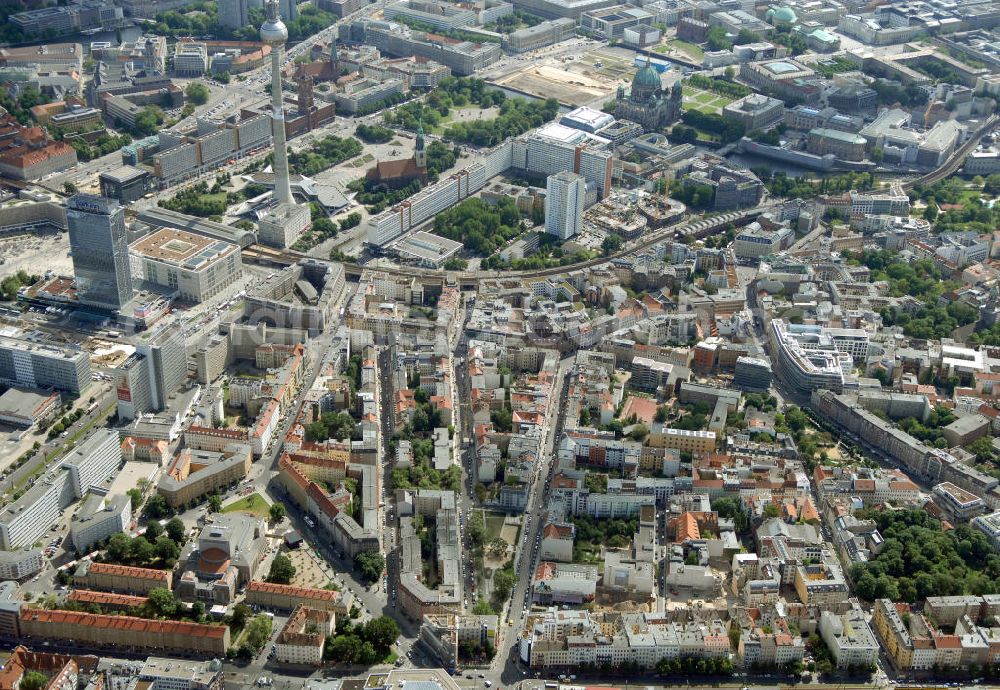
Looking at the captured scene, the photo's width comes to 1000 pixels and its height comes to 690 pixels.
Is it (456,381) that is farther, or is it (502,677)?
(456,381)

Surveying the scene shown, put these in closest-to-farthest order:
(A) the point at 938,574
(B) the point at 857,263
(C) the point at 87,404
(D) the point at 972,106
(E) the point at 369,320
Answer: (A) the point at 938,574 → (C) the point at 87,404 → (E) the point at 369,320 → (B) the point at 857,263 → (D) the point at 972,106

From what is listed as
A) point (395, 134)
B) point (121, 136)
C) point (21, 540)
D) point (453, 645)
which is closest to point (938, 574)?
point (453, 645)

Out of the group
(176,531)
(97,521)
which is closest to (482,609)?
(176,531)

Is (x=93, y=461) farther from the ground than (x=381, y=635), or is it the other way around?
(x=93, y=461)

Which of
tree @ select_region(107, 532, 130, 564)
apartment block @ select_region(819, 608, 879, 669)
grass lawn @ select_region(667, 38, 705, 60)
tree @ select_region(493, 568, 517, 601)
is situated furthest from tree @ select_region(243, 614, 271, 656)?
grass lawn @ select_region(667, 38, 705, 60)

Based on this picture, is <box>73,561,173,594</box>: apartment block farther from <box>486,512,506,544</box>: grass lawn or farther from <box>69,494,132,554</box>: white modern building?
<box>486,512,506,544</box>: grass lawn

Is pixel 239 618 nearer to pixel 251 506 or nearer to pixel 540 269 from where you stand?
pixel 251 506

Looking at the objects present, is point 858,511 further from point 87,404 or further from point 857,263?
point 87,404
